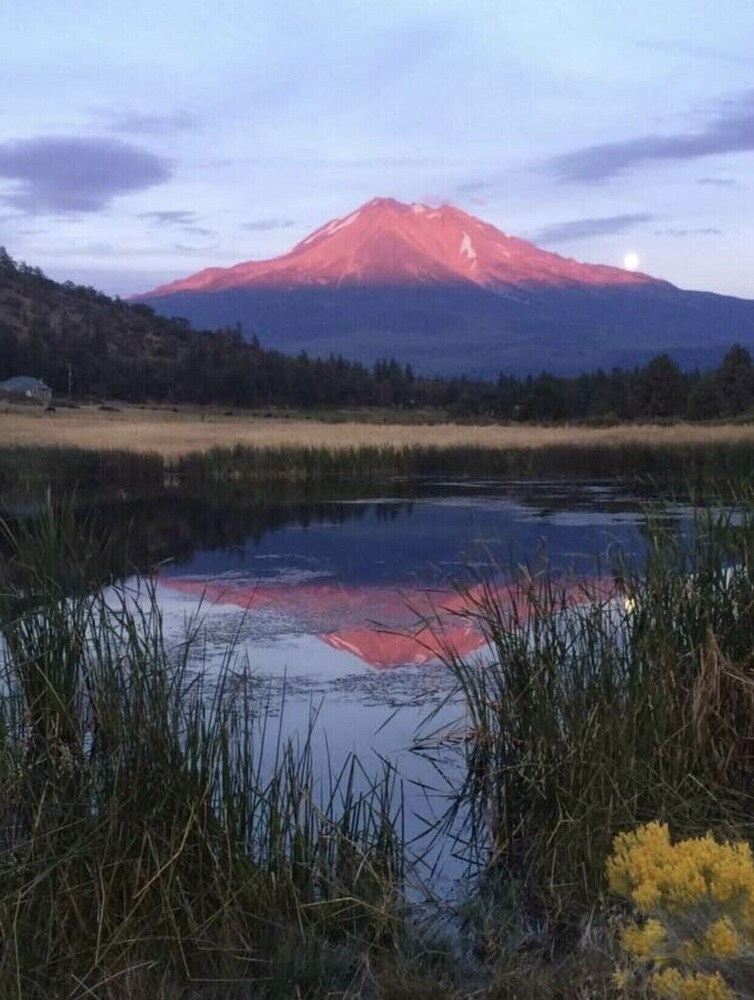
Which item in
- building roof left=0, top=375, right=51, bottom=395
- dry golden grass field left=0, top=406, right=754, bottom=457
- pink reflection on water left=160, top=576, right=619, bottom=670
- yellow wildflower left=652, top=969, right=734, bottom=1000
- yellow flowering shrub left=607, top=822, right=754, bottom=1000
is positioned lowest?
pink reflection on water left=160, top=576, right=619, bottom=670

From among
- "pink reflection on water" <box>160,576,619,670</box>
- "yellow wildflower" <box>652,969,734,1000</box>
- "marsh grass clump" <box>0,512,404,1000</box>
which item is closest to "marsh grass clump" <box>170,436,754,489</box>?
"pink reflection on water" <box>160,576,619,670</box>

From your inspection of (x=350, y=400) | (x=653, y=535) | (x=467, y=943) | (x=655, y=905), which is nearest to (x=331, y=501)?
(x=653, y=535)

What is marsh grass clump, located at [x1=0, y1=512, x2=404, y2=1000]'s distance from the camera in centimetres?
418

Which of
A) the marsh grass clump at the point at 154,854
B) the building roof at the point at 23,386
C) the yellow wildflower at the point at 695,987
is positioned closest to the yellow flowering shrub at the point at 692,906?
the yellow wildflower at the point at 695,987

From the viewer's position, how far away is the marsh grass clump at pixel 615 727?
16.9 ft

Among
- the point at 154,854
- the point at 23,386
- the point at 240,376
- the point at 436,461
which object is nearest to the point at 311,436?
the point at 436,461

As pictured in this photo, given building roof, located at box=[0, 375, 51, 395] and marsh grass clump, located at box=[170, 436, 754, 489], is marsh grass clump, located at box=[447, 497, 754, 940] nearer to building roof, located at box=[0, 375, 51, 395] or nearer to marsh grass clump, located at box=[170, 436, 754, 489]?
marsh grass clump, located at box=[170, 436, 754, 489]

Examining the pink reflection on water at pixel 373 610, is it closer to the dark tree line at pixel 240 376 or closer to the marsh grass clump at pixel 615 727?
the marsh grass clump at pixel 615 727

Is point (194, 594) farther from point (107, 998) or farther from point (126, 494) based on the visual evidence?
point (126, 494)

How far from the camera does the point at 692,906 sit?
2717 mm

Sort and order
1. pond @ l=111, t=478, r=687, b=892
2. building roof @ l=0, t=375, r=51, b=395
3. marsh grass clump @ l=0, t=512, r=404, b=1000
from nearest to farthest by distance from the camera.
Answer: marsh grass clump @ l=0, t=512, r=404, b=1000 < pond @ l=111, t=478, r=687, b=892 < building roof @ l=0, t=375, r=51, b=395

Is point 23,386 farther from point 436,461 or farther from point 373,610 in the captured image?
point 373,610

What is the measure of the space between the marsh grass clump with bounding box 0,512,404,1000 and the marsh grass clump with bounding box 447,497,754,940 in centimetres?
67

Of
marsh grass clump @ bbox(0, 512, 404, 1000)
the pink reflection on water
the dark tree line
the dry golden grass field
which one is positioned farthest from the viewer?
the dark tree line
